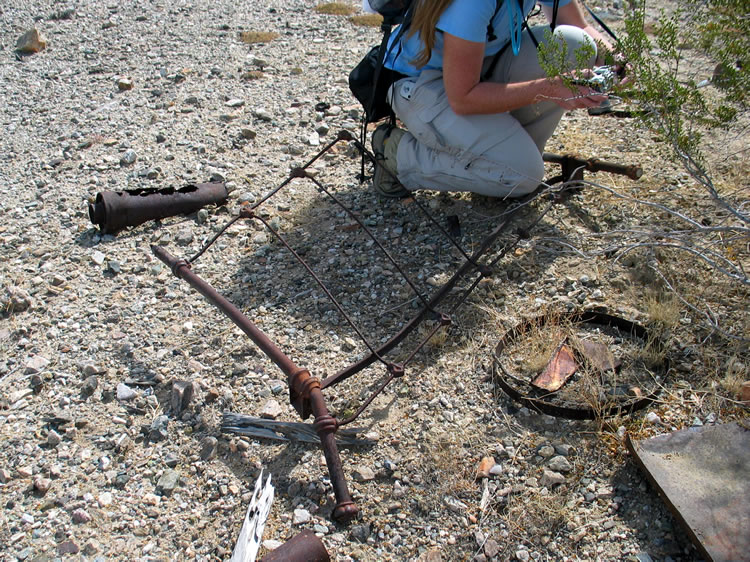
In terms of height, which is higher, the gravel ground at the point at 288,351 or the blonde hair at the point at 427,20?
the blonde hair at the point at 427,20

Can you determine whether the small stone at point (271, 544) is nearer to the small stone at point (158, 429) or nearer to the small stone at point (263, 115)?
the small stone at point (158, 429)

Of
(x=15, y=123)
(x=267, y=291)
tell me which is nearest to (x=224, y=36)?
(x=15, y=123)

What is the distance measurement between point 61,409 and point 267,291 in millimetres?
1054

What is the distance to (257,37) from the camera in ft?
20.4

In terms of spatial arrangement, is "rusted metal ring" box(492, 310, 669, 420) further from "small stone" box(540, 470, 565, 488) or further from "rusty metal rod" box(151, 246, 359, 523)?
"rusty metal rod" box(151, 246, 359, 523)

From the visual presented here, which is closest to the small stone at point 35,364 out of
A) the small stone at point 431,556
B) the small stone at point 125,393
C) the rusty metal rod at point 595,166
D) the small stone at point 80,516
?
the small stone at point 125,393

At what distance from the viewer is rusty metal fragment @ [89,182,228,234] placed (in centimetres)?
374

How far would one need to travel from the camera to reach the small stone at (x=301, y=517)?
2.28 meters

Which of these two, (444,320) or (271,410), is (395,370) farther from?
(271,410)

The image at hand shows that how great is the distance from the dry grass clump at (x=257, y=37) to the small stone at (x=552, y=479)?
5.04m

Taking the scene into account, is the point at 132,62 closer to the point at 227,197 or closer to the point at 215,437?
the point at 227,197

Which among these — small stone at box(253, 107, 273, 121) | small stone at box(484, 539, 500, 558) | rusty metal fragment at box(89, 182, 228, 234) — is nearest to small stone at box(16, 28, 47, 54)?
small stone at box(253, 107, 273, 121)

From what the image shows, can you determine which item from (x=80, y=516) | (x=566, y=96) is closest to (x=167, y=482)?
(x=80, y=516)

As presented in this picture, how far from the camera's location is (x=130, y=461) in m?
2.54
